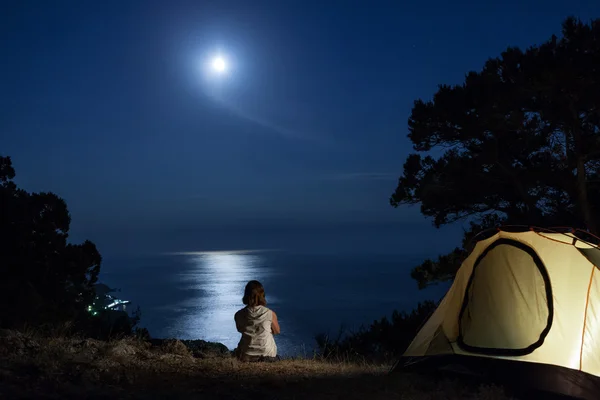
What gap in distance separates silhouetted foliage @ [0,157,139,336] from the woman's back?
39.0 ft

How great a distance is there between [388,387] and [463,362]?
136 cm

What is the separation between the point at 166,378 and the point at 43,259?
15.8 metres

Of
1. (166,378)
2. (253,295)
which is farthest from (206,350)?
(166,378)

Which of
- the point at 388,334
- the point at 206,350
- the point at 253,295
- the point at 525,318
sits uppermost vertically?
the point at 253,295

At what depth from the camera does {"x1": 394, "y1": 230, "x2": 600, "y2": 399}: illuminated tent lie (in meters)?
5.99

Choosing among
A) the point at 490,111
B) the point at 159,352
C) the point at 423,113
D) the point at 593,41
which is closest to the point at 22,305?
the point at 159,352

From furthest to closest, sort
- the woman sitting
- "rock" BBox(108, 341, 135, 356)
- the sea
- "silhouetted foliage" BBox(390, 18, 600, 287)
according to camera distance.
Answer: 1. the sea
2. "silhouetted foliage" BBox(390, 18, 600, 287)
3. the woman sitting
4. "rock" BBox(108, 341, 135, 356)

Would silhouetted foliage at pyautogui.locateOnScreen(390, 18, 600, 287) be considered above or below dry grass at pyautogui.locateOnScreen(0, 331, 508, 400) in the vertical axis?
above

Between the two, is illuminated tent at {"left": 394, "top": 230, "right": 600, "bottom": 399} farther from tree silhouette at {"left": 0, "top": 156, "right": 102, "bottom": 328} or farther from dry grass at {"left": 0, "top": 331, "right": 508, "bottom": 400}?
tree silhouette at {"left": 0, "top": 156, "right": 102, "bottom": 328}

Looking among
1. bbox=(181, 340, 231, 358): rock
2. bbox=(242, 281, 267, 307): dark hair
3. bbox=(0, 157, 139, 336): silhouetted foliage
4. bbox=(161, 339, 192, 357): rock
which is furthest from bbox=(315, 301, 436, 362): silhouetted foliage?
bbox=(242, 281, 267, 307): dark hair

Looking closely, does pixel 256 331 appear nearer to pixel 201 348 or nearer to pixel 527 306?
pixel 201 348

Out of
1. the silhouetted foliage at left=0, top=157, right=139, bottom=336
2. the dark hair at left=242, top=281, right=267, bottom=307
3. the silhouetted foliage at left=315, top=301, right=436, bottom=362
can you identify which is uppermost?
the silhouetted foliage at left=0, top=157, right=139, bottom=336

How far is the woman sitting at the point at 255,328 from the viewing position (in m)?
7.86

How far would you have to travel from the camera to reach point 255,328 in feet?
26.1
